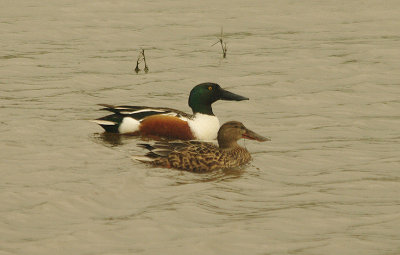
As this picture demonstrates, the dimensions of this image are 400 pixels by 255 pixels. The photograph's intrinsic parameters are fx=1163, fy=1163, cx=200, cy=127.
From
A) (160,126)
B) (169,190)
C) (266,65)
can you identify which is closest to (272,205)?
(169,190)

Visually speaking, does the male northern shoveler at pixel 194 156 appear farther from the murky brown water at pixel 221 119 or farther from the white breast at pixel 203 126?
the white breast at pixel 203 126

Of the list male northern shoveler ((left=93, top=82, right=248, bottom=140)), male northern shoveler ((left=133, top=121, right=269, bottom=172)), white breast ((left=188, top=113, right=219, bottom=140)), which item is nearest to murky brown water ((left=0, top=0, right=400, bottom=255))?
male northern shoveler ((left=133, top=121, right=269, bottom=172))

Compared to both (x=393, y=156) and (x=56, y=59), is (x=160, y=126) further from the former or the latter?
(x=56, y=59)

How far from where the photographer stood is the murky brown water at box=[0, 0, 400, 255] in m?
9.42

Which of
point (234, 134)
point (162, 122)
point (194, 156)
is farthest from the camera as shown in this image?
point (162, 122)

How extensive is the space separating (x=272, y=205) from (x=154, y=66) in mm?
7804

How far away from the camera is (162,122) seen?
45.5 ft

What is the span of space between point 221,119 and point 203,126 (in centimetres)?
93

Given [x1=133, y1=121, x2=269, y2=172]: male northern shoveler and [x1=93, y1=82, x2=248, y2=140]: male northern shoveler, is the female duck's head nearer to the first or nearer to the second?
[x1=133, y1=121, x2=269, y2=172]: male northern shoveler

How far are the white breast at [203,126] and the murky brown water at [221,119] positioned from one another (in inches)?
22.4

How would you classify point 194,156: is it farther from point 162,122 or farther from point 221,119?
point 221,119

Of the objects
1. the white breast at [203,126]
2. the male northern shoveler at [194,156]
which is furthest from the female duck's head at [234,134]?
the white breast at [203,126]

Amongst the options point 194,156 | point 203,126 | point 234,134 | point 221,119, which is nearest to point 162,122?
point 203,126

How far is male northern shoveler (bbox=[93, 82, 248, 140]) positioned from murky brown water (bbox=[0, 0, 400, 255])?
259 mm
